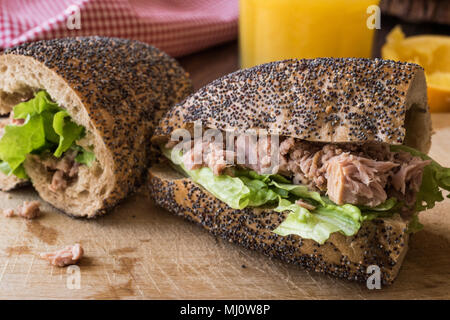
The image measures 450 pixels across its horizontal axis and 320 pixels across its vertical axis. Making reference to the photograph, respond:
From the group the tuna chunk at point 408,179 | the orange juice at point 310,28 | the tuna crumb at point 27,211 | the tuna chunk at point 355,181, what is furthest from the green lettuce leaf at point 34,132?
the orange juice at point 310,28

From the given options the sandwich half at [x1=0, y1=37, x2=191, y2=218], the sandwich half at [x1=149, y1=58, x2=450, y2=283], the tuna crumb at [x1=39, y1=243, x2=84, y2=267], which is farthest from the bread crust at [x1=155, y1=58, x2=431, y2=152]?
the tuna crumb at [x1=39, y1=243, x2=84, y2=267]

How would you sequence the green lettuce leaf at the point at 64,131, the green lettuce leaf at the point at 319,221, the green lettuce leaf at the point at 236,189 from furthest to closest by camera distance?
the green lettuce leaf at the point at 64,131
the green lettuce leaf at the point at 236,189
the green lettuce leaf at the point at 319,221

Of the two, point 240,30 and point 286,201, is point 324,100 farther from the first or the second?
point 240,30

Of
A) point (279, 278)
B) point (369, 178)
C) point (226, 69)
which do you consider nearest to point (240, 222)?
point (279, 278)

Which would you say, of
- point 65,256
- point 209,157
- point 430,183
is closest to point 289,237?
point 209,157

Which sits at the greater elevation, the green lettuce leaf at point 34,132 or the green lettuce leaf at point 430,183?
the green lettuce leaf at point 34,132

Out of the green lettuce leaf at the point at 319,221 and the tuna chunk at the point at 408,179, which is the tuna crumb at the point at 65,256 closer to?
the green lettuce leaf at the point at 319,221

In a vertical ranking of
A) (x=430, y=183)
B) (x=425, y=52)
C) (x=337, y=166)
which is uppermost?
(x=337, y=166)
